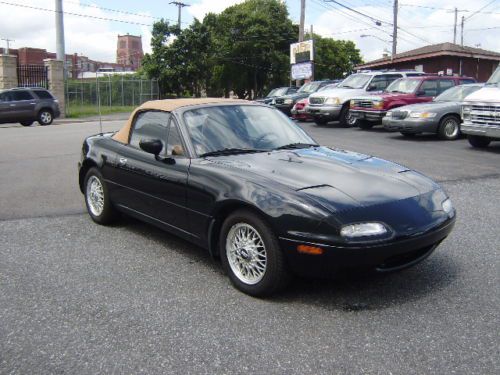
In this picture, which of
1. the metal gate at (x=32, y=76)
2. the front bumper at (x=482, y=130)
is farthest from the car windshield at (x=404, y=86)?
the metal gate at (x=32, y=76)

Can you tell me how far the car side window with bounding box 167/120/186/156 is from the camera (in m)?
4.68

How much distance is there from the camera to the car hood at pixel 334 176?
147 inches

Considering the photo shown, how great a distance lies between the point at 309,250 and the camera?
354cm

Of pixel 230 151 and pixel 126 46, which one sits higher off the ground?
pixel 126 46

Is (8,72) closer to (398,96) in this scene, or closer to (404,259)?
(398,96)

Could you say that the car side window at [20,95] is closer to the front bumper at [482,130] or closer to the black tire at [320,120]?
the black tire at [320,120]

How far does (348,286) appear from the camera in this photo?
406 centimetres

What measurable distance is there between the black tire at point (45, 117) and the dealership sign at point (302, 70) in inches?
602

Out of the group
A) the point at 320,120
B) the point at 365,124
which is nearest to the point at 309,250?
the point at 365,124

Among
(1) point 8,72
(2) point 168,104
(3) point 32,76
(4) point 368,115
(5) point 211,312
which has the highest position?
(1) point 8,72

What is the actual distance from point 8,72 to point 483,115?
91.0 feet

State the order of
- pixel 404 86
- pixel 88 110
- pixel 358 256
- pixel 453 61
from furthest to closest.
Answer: pixel 453 61 → pixel 88 110 → pixel 404 86 → pixel 358 256

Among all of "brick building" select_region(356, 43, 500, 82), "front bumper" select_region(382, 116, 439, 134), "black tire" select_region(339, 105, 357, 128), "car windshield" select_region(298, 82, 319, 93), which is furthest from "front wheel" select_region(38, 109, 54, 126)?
"brick building" select_region(356, 43, 500, 82)

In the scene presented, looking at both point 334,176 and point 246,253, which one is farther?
point 334,176
